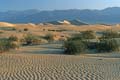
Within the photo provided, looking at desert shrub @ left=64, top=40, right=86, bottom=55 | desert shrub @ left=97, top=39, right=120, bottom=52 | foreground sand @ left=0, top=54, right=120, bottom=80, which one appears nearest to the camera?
foreground sand @ left=0, top=54, right=120, bottom=80

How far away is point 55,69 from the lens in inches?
637

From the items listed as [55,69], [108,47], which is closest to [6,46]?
[108,47]

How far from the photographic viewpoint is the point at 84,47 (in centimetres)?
2567

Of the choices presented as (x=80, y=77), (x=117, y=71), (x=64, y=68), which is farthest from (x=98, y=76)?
(x=64, y=68)

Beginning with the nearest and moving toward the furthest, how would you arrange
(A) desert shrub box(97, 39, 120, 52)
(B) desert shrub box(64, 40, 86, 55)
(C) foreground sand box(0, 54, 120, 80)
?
(C) foreground sand box(0, 54, 120, 80), (B) desert shrub box(64, 40, 86, 55), (A) desert shrub box(97, 39, 120, 52)

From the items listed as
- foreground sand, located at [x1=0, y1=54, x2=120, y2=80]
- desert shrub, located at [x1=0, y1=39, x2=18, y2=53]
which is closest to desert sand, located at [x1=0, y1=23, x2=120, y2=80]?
foreground sand, located at [x1=0, y1=54, x2=120, y2=80]

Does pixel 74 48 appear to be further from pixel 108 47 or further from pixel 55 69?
pixel 55 69

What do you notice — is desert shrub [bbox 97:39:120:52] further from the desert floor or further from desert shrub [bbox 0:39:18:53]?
the desert floor

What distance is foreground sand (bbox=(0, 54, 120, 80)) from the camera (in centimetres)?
1388

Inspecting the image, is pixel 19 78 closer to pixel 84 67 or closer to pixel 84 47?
pixel 84 67

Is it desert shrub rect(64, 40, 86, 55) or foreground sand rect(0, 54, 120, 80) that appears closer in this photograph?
foreground sand rect(0, 54, 120, 80)

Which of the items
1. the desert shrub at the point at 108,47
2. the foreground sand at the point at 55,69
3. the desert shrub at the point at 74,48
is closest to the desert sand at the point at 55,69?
the foreground sand at the point at 55,69

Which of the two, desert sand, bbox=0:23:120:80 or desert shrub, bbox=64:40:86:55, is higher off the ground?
desert shrub, bbox=64:40:86:55

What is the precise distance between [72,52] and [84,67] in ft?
26.2
